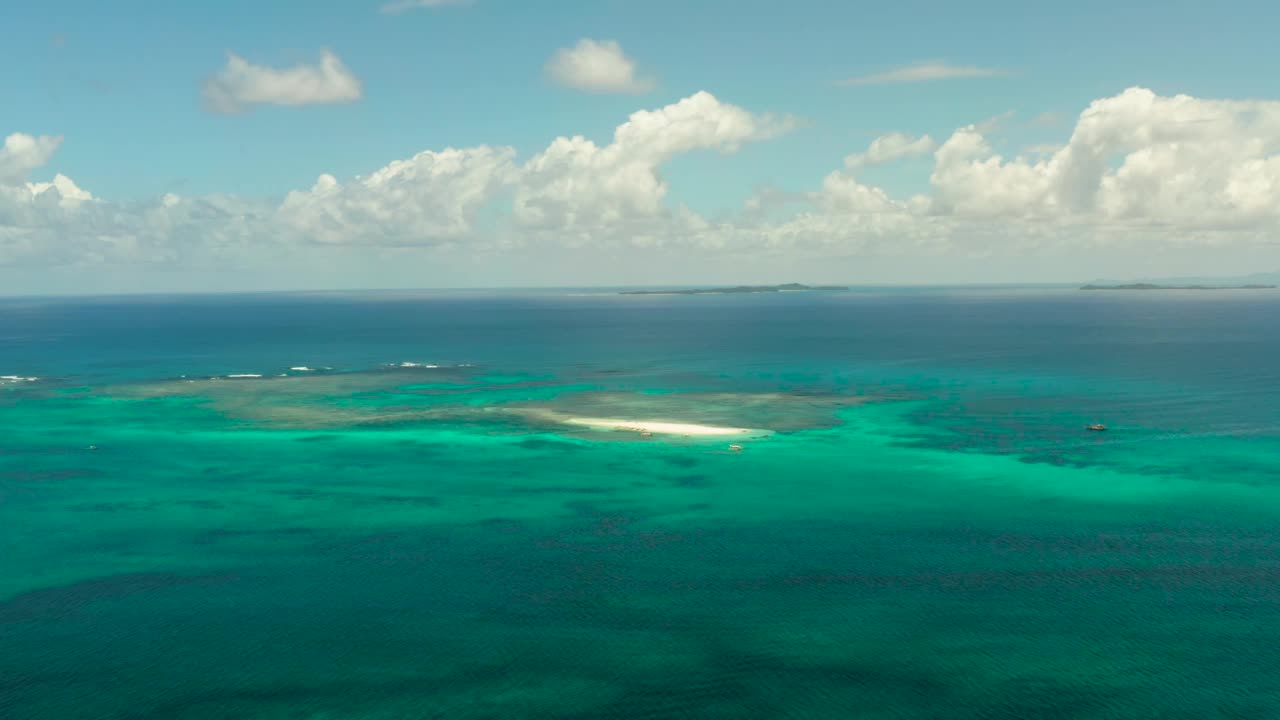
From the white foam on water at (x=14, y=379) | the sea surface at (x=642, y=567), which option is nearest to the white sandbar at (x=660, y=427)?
the sea surface at (x=642, y=567)

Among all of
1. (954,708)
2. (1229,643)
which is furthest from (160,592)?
(1229,643)

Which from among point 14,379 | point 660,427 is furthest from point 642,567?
point 14,379

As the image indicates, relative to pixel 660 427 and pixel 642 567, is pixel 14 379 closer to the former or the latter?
pixel 660 427

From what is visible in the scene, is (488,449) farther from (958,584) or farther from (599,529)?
(958,584)

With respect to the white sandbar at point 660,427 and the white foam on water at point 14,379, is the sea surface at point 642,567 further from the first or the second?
the white foam on water at point 14,379

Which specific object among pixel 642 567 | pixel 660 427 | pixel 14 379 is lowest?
pixel 642 567

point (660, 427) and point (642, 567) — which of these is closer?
point (642, 567)

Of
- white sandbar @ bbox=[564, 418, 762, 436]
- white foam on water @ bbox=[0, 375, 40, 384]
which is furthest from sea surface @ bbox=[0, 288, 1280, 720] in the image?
white foam on water @ bbox=[0, 375, 40, 384]
